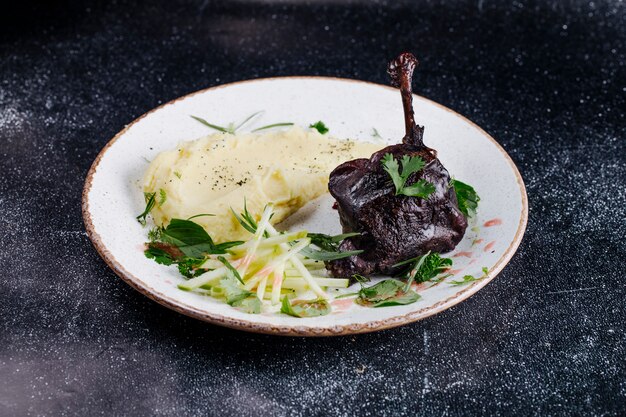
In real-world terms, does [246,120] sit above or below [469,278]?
below

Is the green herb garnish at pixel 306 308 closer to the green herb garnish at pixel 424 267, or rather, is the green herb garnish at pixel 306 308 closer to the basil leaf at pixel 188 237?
the green herb garnish at pixel 424 267

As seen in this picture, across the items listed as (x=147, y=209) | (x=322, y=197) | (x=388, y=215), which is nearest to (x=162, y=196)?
(x=147, y=209)

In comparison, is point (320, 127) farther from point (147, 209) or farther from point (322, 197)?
point (147, 209)

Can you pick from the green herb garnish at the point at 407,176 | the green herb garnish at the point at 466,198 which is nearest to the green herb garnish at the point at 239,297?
the green herb garnish at the point at 407,176

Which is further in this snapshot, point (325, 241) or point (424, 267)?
point (325, 241)

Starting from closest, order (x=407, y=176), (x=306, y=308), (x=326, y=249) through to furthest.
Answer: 1. (x=306, y=308)
2. (x=407, y=176)
3. (x=326, y=249)

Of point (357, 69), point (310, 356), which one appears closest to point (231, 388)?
point (310, 356)
